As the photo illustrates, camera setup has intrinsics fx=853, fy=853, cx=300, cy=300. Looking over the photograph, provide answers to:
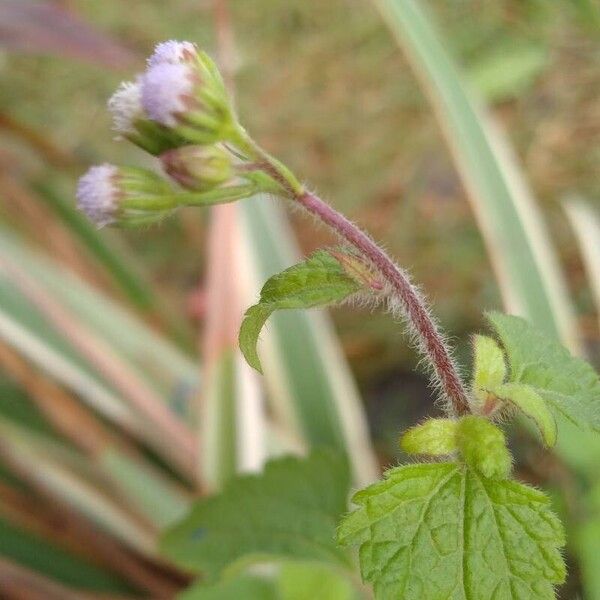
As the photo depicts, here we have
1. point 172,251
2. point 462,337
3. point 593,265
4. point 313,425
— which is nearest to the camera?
point 313,425

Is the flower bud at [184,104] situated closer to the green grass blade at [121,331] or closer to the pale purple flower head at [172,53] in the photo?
the pale purple flower head at [172,53]

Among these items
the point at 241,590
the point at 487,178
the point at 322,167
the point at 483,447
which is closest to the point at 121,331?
the point at 241,590

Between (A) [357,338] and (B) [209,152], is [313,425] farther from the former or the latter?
(B) [209,152]

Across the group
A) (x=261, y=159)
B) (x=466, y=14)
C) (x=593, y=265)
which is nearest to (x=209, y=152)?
(x=261, y=159)

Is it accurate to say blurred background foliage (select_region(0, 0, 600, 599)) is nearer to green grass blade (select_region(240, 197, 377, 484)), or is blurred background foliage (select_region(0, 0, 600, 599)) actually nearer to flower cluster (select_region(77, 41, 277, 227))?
green grass blade (select_region(240, 197, 377, 484))

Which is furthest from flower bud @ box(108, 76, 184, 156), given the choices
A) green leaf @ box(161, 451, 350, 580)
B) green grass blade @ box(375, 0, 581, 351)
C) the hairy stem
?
green grass blade @ box(375, 0, 581, 351)
